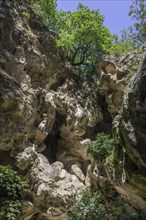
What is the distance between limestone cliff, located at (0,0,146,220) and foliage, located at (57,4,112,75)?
1126 millimetres

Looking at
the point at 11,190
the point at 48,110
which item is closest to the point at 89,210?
the point at 11,190

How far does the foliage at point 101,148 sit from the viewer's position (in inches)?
417

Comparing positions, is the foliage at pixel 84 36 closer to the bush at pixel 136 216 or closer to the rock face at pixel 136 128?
the rock face at pixel 136 128

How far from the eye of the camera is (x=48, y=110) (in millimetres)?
12195

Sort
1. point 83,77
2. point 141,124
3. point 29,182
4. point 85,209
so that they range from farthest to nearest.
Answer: point 83,77
point 29,182
point 85,209
point 141,124

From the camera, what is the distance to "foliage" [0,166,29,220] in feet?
32.6

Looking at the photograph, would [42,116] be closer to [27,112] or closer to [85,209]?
[27,112]

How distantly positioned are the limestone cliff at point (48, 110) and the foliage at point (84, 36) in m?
1.13

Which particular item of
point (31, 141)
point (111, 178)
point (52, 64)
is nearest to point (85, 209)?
point (111, 178)

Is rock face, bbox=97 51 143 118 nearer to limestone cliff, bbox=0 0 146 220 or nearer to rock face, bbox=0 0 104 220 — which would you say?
limestone cliff, bbox=0 0 146 220

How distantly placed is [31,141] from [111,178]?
13.3 ft

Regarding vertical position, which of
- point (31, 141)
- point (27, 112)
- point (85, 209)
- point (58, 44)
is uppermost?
point (58, 44)

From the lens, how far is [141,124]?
677 cm

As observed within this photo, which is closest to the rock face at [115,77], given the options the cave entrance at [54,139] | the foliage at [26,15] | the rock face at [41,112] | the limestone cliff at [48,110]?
the limestone cliff at [48,110]
